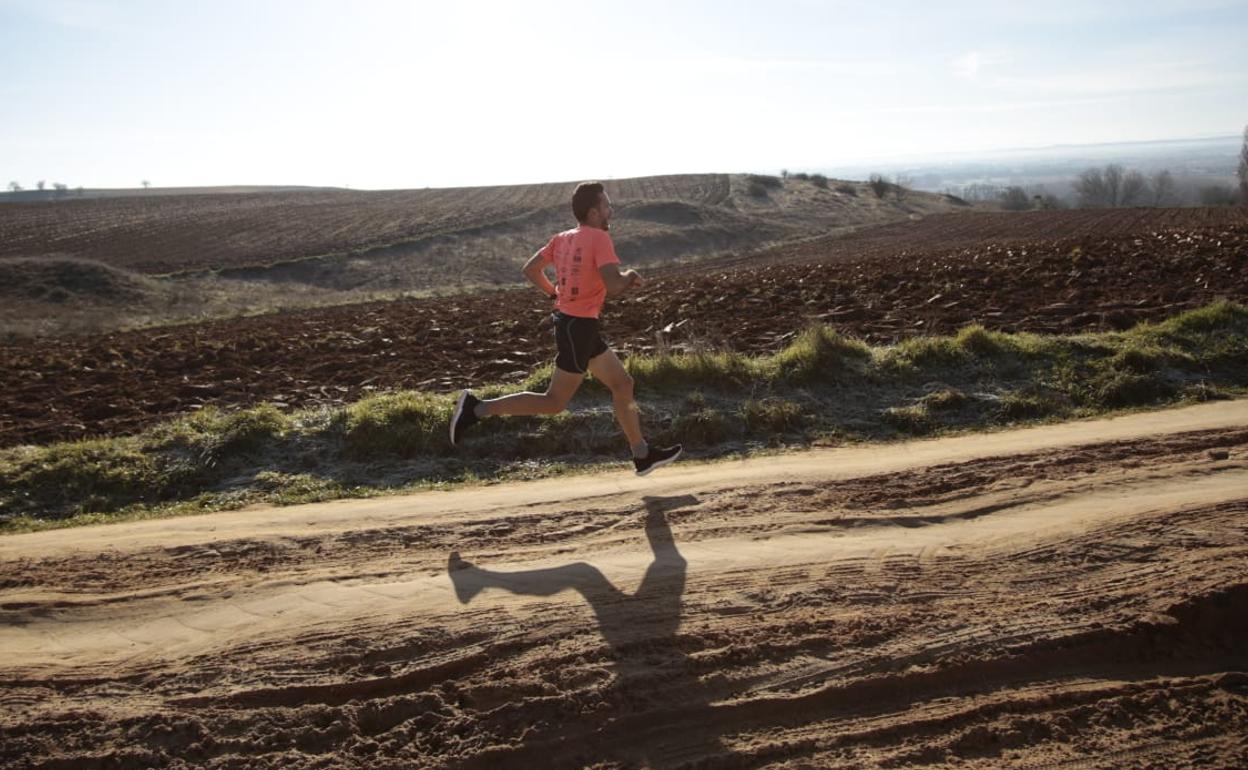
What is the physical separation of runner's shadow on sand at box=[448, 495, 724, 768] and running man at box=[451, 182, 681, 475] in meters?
1.18

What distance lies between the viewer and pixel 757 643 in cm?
372

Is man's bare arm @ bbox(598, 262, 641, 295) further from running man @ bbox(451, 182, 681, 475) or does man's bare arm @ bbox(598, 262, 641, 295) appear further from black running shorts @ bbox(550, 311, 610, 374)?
black running shorts @ bbox(550, 311, 610, 374)

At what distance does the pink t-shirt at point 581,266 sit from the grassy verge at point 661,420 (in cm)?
176

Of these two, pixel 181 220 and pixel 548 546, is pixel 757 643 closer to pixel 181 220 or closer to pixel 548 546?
pixel 548 546

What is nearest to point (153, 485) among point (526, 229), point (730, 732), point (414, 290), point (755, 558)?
point (755, 558)

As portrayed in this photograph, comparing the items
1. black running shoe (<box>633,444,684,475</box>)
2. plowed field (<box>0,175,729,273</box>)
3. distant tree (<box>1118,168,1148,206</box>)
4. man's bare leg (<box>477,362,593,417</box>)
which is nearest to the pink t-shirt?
man's bare leg (<box>477,362,593,417</box>)

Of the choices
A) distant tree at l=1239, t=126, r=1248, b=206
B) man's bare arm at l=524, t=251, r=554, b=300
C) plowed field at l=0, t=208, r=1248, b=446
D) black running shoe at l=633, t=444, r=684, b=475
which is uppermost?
distant tree at l=1239, t=126, r=1248, b=206

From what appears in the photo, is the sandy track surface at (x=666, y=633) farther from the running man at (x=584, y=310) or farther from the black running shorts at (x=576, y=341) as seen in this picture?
the black running shorts at (x=576, y=341)

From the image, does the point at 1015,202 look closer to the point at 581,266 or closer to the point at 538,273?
the point at 538,273

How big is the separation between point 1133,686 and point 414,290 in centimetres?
2715

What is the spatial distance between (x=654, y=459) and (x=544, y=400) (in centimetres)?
85

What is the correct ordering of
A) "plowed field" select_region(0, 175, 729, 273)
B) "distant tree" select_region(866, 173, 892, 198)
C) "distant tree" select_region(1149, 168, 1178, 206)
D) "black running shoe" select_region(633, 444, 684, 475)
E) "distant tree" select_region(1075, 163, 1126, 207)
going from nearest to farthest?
"black running shoe" select_region(633, 444, 684, 475)
"plowed field" select_region(0, 175, 729, 273)
"distant tree" select_region(866, 173, 892, 198)
"distant tree" select_region(1075, 163, 1126, 207)
"distant tree" select_region(1149, 168, 1178, 206)

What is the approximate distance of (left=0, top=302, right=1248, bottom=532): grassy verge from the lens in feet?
21.8

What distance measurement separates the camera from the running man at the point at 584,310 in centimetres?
520
